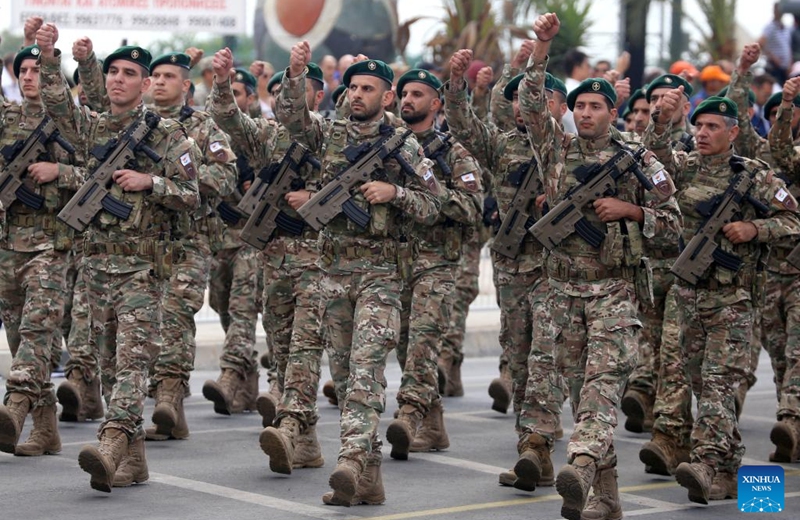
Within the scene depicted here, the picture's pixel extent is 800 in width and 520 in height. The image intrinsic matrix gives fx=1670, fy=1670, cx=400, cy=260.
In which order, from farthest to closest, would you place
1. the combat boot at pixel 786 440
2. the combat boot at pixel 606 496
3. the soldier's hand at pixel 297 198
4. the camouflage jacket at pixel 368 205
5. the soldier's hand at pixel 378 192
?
the combat boot at pixel 786 440 → the soldier's hand at pixel 297 198 → the camouflage jacket at pixel 368 205 → the soldier's hand at pixel 378 192 → the combat boot at pixel 606 496

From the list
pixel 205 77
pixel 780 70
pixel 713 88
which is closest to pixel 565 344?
pixel 205 77

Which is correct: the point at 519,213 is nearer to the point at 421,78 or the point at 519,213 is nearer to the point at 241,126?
the point at 421,78

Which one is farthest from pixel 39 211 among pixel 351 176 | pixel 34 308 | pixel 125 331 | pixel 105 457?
pixel 351 176

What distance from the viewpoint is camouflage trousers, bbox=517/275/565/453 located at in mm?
9633

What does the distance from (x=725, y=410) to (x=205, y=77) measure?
283 inches

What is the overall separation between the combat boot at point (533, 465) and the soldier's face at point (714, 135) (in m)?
1.94

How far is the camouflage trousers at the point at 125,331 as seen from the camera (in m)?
8.97

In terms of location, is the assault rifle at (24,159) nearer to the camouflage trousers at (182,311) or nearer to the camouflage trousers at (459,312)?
the camouflage trousers at (182,311)

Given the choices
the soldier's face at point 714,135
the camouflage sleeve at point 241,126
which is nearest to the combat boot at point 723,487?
the soldier's face at point 714,135

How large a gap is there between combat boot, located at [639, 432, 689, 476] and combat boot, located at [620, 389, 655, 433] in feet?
4.83

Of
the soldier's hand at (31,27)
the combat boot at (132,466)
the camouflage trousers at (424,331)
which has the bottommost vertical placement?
the combat boot at (132,466)

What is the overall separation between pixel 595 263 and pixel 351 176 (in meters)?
1.42

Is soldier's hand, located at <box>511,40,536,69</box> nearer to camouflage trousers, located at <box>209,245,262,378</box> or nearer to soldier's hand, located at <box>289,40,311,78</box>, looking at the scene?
camouflage trousers, located at <box>209,245,262,378</box>

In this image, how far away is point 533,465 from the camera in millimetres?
9234
